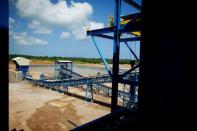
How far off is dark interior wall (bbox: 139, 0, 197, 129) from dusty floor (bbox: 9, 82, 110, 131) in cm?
995

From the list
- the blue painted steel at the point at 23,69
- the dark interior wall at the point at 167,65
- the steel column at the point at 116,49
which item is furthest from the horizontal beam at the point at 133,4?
the blue painted steel at the point at 23,69

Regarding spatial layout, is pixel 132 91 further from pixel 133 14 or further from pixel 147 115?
pixel 147 115

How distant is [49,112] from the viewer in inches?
555

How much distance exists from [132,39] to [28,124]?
9116 millimetres

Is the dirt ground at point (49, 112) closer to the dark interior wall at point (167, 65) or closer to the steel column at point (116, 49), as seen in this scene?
the steel column at point (116, 49)

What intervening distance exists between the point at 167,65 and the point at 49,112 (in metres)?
13.6

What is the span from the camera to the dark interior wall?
6.47 feet

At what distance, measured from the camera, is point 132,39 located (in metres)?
10.8

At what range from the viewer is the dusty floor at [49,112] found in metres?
11.5

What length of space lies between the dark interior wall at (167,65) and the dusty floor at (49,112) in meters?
9.95

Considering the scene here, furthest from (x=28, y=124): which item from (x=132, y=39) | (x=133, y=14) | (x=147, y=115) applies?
(x=147, y=115)

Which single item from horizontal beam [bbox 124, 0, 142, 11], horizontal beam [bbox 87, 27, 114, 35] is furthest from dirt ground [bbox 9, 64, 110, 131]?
horizontal beam [bbox 124, 0, 142, 11]

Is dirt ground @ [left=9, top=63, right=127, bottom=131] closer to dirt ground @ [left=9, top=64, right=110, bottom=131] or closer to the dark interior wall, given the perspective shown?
dirt ground @ [left=9, top=64, right=110, bottom=131]

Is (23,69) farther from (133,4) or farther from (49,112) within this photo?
(133,4)
